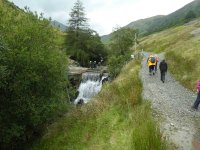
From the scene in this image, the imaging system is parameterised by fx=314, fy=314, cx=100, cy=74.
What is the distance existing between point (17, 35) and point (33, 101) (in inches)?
198

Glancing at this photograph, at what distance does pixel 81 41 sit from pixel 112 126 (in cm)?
6068

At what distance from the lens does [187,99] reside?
69.3ft

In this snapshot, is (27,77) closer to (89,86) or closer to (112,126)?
(112,126)

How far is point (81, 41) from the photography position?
250 ft

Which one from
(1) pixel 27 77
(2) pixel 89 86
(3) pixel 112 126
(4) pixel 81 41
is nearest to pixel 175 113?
(3) pixel 112 126

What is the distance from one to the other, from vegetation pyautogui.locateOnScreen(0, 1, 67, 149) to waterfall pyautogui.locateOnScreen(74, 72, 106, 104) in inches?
884

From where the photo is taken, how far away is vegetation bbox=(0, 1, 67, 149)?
846 inches

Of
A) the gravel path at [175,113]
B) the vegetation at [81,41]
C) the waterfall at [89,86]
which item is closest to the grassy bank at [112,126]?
the gravel path at [175,113]

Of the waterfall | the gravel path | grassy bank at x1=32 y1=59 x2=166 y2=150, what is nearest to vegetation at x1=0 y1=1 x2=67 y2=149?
grassy bank at x1=32 y1=59 x2=166 y2=150

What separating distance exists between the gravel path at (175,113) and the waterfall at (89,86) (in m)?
23.4

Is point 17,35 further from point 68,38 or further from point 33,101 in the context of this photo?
point 68,38

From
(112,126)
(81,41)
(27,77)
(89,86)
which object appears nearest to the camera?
(112,126)

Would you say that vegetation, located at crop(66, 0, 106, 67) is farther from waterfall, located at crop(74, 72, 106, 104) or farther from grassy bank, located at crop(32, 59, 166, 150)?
grassy bank, located at crop(32, 59, 166, 150)

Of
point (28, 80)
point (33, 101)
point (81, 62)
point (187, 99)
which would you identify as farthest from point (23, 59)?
point (81, 62)
